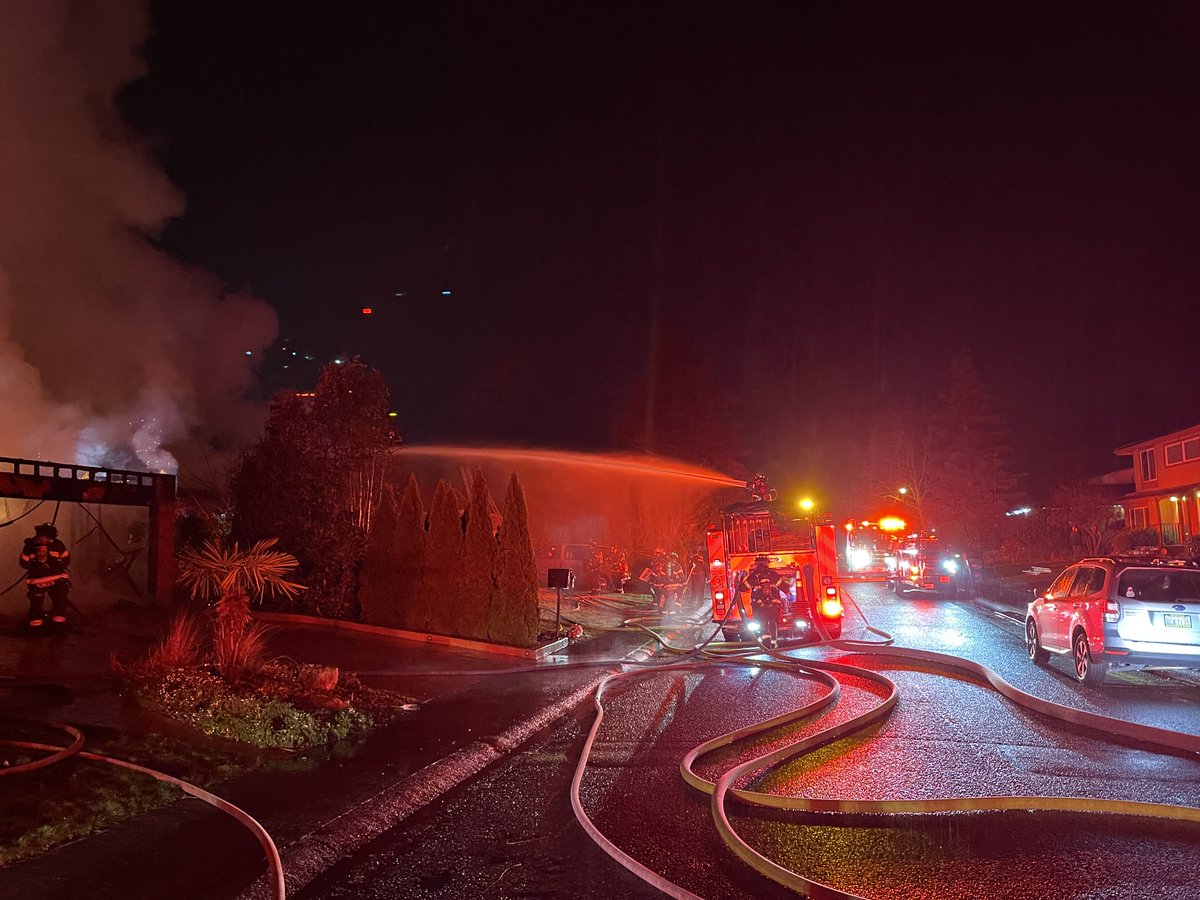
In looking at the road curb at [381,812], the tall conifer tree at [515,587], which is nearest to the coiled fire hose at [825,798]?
the road curb at [381,812]

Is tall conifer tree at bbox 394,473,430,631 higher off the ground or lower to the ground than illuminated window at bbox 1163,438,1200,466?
lower

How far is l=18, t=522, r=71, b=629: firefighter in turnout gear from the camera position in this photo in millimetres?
13555

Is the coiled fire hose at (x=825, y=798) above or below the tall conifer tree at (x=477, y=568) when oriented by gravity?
below

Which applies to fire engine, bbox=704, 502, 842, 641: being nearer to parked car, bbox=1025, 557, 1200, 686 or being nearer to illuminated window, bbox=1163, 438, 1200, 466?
parked car, bbox=1025, 557, 1200, 686

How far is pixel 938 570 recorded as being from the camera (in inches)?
1086

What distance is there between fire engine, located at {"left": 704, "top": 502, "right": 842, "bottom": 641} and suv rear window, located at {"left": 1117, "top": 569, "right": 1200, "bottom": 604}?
17.4 ft

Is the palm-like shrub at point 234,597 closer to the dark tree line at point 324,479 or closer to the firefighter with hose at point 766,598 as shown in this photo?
the dark tree line at point 324,479

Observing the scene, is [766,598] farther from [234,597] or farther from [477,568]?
[234,597]

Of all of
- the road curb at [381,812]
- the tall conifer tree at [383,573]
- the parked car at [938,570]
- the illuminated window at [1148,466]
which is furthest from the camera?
the illuminated window at [1148,466]

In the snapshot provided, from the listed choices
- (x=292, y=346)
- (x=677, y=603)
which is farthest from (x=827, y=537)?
(x=292, y=346)

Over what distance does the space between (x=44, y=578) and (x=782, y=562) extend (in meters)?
11.9

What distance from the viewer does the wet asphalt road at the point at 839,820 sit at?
4746mm

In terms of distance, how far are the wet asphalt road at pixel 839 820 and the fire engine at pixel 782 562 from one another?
5391mm

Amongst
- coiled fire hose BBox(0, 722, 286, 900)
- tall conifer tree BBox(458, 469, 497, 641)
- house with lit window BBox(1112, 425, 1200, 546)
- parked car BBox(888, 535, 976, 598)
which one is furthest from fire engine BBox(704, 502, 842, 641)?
house with lit window BBox(1112, 425, 1200, 546)
